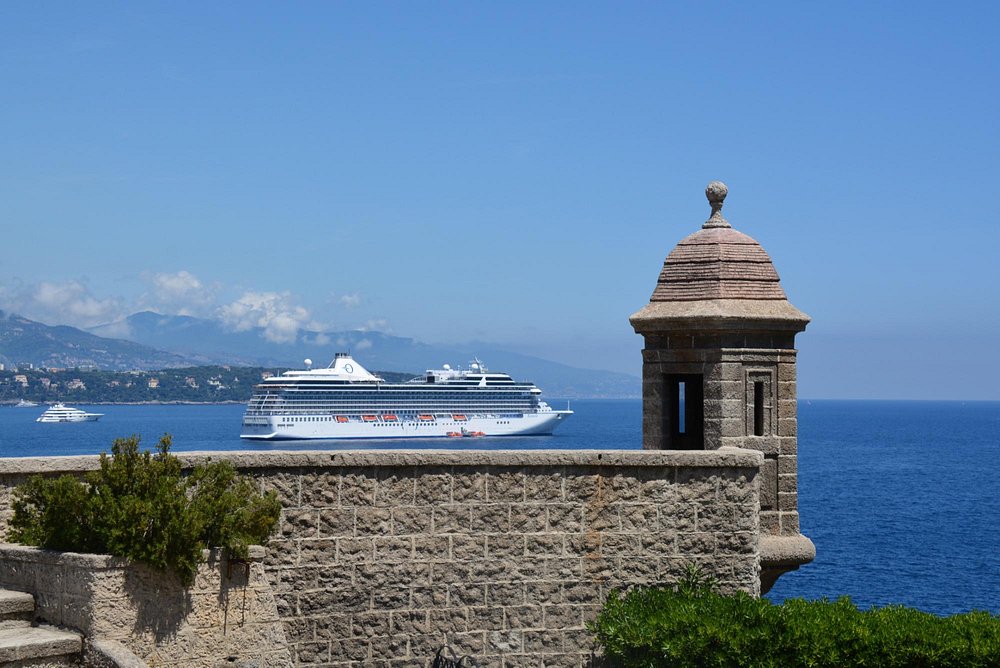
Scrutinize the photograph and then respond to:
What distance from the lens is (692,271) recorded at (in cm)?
1095

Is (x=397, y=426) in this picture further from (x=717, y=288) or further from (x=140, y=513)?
(x=140, y=513)

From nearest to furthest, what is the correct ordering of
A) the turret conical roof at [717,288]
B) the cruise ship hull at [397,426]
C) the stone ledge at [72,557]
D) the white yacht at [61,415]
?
the stone ledge at [72,557], the turret conical roof at [717,288], the cruise ship hull at [397,426], the white yacht at [61,415]

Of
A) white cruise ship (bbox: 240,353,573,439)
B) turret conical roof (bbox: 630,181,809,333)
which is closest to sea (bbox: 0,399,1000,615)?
white cruise ship (bbox: 240,353,573,439)

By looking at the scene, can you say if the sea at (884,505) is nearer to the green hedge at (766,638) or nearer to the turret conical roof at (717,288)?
the turret conical roof at (717,288)

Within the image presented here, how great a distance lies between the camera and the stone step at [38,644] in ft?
21.1

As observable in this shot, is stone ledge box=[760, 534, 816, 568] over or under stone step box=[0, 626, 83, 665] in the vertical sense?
over

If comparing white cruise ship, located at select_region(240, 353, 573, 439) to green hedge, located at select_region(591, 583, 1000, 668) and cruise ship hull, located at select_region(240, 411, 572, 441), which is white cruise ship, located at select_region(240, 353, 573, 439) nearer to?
cruise ship hull, located at select_region(240, 411, 572, 441)

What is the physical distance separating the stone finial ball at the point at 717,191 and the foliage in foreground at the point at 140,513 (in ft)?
18.5

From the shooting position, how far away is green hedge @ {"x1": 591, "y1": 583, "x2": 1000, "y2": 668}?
855 cm

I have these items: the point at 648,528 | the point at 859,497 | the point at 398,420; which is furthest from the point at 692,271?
the point at 398,420

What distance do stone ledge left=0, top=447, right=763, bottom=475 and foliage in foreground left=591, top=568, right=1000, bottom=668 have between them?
3.34 ft

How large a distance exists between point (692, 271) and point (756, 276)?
22.2 inches

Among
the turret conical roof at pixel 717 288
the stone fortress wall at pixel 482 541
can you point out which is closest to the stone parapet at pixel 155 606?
the stone fortress wall at pixel 482 541

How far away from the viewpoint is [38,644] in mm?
6523
